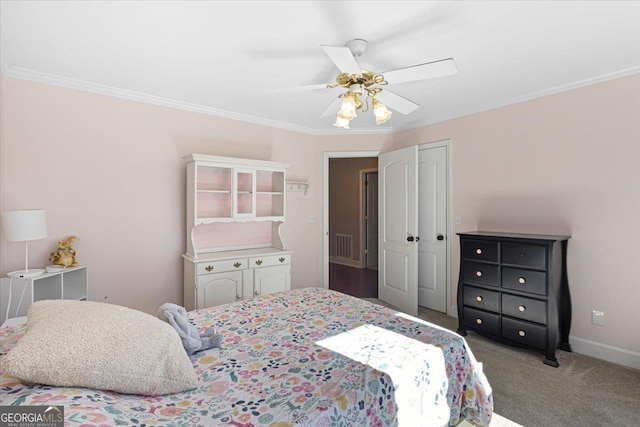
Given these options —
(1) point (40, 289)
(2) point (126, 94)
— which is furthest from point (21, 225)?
(2) point (126, 94)

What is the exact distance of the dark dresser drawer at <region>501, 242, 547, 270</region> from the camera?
2.63 m

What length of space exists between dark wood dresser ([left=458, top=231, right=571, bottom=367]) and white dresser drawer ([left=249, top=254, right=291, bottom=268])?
1898mm

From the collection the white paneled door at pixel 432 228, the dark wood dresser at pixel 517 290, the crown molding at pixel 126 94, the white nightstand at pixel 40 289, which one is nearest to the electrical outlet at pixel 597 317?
the dark wood dresser at pixel 517 290

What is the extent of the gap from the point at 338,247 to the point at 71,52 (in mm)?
5645

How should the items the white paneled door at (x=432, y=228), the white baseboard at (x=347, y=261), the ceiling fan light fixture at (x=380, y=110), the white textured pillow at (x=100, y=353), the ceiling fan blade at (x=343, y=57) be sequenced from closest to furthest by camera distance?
the white textured pillow at (x=100, y=353)
the ceiling fan blade at (x=343, y=57)
the ceiling fan light fixture at (x=380, y=110)
the white paneled door at (x=432, y=228)
the white baseboard at (x=347, y=261)

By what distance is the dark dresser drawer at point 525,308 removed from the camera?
2.63 meters

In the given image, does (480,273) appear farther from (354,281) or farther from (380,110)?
(354,281)

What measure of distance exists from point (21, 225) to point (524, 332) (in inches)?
159

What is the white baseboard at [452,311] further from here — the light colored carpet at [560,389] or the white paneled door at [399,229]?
the light colored carpet at [560,389]

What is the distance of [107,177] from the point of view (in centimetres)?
289

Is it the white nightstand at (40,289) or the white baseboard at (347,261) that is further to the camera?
the white baseboard at (347,261)

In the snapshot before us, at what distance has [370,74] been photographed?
194 centimetres

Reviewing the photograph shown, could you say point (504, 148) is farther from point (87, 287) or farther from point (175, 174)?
point (87, 287)

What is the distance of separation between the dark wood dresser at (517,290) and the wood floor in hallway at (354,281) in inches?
68.9
